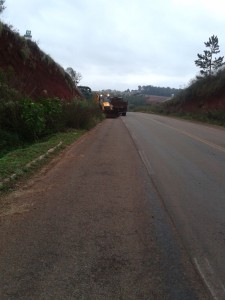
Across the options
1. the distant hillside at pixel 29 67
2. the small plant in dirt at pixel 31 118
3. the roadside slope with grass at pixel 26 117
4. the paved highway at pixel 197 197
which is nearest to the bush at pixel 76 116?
the roadside slope with grass at pixel 26 117

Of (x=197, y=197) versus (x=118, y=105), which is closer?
(x=197, y=197)

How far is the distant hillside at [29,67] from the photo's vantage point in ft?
88.5

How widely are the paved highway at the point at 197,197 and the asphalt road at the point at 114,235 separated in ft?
0.07

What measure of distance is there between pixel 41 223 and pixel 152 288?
2686 millimetres

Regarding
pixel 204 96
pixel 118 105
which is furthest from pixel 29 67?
pixel 204 96

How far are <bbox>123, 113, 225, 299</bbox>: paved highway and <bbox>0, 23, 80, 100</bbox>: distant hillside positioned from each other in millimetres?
9272

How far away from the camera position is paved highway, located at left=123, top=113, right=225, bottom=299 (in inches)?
221

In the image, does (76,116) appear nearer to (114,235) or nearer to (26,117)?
(26,117)

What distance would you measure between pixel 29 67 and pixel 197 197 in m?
25.8

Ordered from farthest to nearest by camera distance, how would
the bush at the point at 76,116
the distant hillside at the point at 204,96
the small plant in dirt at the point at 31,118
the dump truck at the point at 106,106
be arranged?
the distant hillside at the point at 204,96, the dump truck at the point at 106,106, the bush at the point at 76,116, the small plant in dirt at the point at 31,118

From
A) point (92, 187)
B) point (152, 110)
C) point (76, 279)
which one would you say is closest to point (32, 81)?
point (92, 187)

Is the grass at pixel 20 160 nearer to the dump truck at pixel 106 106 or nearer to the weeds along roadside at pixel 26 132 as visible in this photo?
the weeds along roadside at pixel 26 132

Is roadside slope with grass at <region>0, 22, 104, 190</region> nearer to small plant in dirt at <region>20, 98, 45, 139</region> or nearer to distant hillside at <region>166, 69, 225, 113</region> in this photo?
small plant in dirt at <region>20, 98, 45, 139</region>

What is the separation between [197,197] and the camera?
9039 mm
